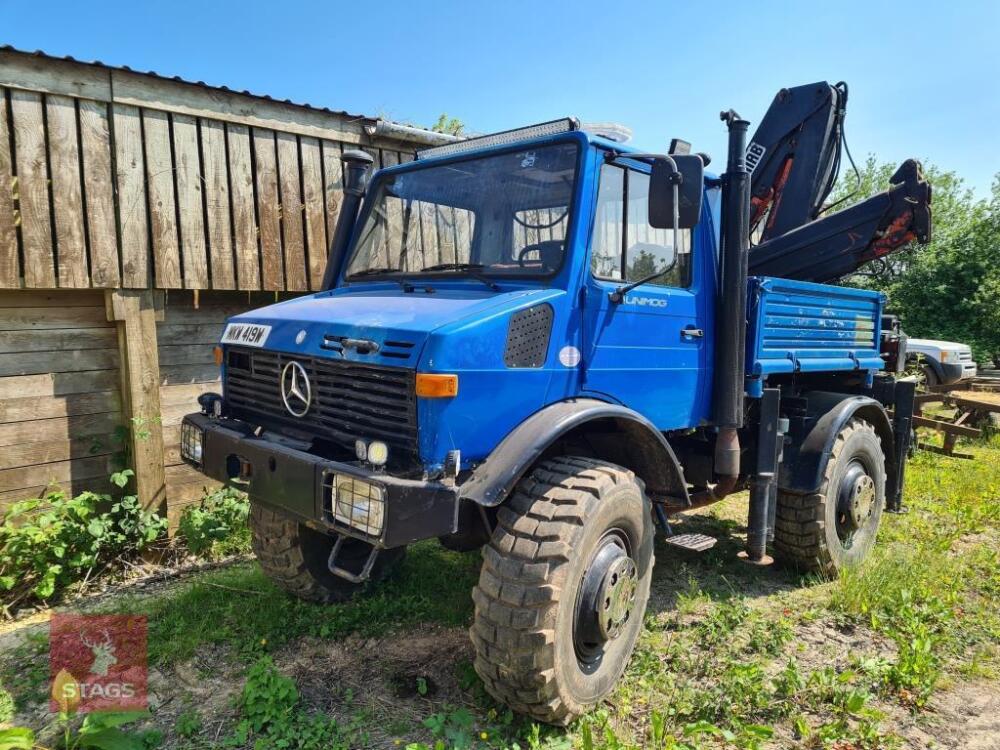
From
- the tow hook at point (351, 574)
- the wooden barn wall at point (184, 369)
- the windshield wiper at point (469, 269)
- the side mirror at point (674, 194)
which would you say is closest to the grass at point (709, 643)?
the tow hook at point (351, 574)

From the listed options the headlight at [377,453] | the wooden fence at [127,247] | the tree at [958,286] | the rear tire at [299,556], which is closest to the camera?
the headlight at [377,453]

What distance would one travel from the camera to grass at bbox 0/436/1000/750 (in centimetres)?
294

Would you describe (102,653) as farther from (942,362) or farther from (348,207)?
(942,362)

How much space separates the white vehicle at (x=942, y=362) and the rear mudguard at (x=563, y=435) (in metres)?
10.8

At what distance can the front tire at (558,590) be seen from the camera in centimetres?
271

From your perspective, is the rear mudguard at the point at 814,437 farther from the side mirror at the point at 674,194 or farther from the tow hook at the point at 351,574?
the tow hook at the point at 351,574

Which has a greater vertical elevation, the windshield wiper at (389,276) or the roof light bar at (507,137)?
the roof light bar at (507,137)

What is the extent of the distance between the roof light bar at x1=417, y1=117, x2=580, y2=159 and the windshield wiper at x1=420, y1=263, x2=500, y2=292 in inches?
27.0

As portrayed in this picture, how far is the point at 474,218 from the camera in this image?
11.6 feet

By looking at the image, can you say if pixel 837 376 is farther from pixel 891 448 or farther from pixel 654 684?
pixel 654 684

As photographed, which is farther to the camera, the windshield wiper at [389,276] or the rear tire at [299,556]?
the rear tire at [299,556]

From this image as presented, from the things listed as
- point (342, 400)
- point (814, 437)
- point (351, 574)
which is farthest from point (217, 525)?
point (814, 437)

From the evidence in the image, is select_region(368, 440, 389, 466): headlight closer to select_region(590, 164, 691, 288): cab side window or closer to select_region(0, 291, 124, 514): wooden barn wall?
select_region(590, 164, 691, 288): cab side window

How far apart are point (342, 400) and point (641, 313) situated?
1542 millimetres
